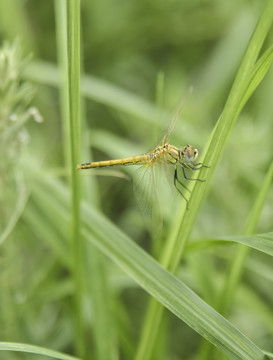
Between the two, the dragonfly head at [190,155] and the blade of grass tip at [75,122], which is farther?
the dragonfly head at [190,155]

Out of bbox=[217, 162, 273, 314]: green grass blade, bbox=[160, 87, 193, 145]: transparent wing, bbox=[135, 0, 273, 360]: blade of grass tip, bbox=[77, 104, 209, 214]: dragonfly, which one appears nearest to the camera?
bbox=[135, 0, 273, 360]: blade of grass tip

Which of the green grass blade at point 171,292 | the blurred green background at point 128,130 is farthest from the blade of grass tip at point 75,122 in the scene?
the blurred green background at point 128,130

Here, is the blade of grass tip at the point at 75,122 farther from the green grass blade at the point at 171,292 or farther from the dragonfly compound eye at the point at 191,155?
the dragonfly compound eye at the point at 191,155

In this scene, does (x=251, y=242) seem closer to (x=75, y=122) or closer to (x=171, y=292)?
(x=171, y=292)

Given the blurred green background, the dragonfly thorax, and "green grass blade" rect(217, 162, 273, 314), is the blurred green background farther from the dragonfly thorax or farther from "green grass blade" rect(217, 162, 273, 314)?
"green grass blade" rect(217, 162, 273, 314)

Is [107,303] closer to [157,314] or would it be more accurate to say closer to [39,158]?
[157,314]

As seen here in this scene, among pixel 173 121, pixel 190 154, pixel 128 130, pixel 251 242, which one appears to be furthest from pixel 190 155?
pixel 128 130

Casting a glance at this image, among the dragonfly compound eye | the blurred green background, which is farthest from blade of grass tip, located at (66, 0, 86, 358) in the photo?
the dragonfly compound eye

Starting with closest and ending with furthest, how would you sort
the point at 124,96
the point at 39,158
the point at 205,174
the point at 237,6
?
the point at 205,174 → the point at 124,96 → the point at 39,158 → the point at 237,6

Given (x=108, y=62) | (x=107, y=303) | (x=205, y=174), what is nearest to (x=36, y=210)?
(x=107, y=303)
